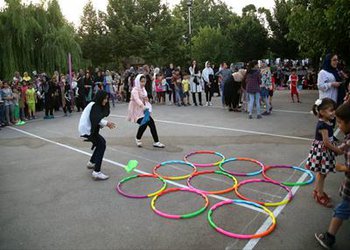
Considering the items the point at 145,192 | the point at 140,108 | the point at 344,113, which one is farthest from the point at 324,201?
the point at 140,108

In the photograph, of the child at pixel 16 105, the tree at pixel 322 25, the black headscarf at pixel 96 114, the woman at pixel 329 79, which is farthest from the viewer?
the child at pixel 16 105

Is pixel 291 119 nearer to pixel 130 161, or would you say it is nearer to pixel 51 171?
pixel 130 161

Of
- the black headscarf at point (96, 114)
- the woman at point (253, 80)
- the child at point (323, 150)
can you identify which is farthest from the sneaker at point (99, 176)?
the woman at point (253, 80)

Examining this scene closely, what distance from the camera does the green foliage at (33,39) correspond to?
20.2 metres

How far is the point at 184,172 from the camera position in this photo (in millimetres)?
6820

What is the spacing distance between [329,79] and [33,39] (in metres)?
19.1

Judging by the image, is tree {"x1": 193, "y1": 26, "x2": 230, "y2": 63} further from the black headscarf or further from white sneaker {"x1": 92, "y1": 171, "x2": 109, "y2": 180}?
white sneaker {"x1": 92, "y1": 171, "x2": 109, "y2": 180}

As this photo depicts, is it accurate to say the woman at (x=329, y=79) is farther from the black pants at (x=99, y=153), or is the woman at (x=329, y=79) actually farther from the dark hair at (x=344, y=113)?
the black pants at (x=99, y=153)

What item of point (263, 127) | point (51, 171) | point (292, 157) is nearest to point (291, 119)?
point (263, 127)

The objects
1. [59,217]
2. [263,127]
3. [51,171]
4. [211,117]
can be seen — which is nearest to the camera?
[59,217]

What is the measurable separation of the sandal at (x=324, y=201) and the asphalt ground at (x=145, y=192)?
102mm

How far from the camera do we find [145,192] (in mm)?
5887

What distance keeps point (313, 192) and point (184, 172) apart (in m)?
2.50

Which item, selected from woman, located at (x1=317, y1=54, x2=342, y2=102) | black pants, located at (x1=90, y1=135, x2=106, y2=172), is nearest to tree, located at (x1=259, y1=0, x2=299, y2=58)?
woman, located at (x1=317, y1=54, x2=342, y2=102)
